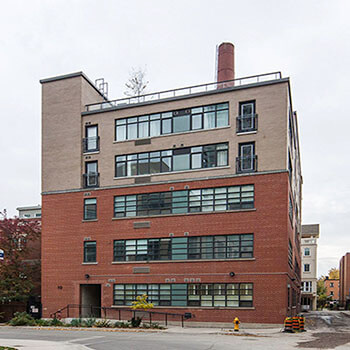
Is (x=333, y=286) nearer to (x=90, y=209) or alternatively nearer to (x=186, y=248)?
(x=186, y=248)

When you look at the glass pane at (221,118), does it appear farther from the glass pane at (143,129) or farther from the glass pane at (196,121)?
the glass pane at (143,129)

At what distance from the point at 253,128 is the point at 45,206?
58.0 feet

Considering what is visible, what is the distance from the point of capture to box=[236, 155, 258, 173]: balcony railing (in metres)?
32.1

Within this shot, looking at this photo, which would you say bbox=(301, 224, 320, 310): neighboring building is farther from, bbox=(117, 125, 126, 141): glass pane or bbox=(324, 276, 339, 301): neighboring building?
bbox=(117, 125, 126, 141): glass pane

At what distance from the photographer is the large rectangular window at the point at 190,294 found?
1232 inches

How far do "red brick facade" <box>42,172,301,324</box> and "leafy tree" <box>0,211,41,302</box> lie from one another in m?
2.19

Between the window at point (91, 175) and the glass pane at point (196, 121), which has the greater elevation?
the glass pane at point (196, 121)

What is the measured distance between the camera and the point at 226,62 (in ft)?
132

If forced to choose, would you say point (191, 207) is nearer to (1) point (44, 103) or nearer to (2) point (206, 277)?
(2) point (206, 277)

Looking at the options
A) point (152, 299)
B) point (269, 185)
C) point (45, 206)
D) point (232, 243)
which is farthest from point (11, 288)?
point (269, 185)

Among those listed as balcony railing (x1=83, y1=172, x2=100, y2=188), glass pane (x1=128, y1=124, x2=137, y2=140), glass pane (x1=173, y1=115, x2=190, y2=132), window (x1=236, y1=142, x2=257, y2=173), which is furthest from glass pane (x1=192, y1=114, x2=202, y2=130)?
balcony railing (x1=83, y1=172, x2=100, y2=188)

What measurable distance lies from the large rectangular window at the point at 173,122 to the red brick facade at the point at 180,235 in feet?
13.4

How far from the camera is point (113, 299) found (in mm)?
35094

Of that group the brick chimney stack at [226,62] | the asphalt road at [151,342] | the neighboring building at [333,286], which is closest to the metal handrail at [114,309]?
the asphalt road at [151,342]
